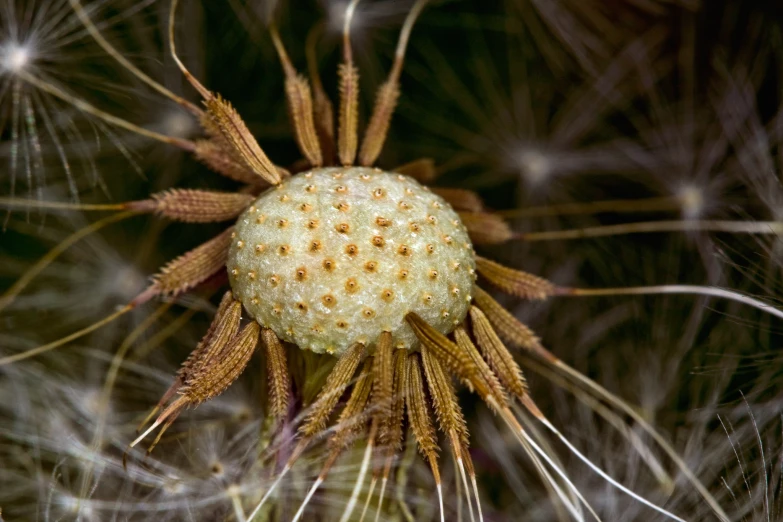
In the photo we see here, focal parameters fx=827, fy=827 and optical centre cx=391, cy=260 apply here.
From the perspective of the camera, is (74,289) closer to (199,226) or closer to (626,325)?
(199,226)

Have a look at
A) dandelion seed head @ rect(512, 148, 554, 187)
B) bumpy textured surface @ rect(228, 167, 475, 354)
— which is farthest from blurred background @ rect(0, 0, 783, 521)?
bumpy textured surface @ rect(228, 167, 475, 354)

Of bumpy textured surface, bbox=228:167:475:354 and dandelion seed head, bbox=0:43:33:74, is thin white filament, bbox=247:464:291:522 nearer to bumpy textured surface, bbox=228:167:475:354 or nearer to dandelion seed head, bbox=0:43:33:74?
bumpy textured surface, bbox=228:167:475:354

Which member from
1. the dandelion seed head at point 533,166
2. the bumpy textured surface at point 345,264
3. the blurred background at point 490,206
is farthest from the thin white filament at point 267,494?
the dandelion seed head at point 533,166

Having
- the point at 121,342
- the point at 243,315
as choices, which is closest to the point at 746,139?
the point at 243,315

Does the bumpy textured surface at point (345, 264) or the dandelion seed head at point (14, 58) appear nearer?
the bumpy textured surface at point (345, 264)

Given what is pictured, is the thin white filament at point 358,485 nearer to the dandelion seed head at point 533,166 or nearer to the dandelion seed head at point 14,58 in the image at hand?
the dandelion seed head at point 533,166

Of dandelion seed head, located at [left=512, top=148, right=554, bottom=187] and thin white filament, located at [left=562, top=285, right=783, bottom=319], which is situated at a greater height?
dandelion seed head, located at [left=512, top=148, right=554, bottom=187]
